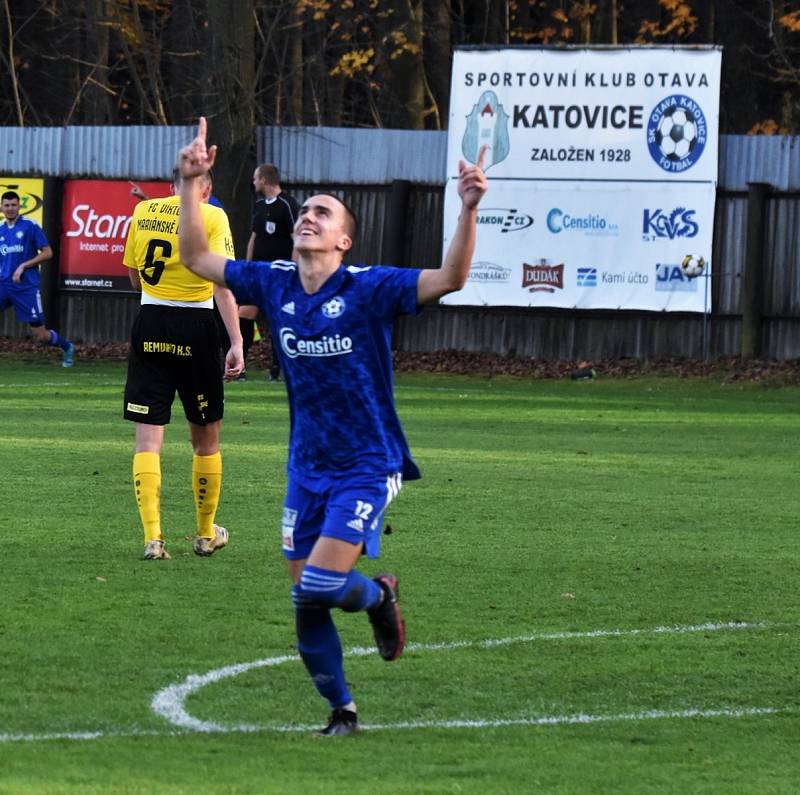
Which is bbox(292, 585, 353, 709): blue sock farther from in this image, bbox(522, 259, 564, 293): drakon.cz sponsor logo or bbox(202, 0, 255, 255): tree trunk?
bbox(202, 0, 255, 255): tree trunk

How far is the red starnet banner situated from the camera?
86.7 ft

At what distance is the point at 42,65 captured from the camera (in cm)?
4562

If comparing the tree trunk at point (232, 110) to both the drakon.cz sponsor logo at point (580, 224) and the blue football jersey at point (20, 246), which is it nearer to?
the blue football jersey at point (20, 246)

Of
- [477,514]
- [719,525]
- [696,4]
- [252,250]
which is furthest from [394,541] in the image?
[696,4]

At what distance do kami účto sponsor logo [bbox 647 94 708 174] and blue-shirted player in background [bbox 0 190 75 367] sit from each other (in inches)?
305

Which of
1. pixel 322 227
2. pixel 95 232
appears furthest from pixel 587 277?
pixel 322 227

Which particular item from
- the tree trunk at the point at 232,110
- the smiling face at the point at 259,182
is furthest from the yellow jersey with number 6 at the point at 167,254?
the tree trunk at the point at 232,110

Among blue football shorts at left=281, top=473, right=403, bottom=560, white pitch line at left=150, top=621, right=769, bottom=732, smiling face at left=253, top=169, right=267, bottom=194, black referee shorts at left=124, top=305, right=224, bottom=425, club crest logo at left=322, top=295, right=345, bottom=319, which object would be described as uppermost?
smiling face at left=253, top=169, right=267, bottom=194

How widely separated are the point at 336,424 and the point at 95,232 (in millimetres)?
20860

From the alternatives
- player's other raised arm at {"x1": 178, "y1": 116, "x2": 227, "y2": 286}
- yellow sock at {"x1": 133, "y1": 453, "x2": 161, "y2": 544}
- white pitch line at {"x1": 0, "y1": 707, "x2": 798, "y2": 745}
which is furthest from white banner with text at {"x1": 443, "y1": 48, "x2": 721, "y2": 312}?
white pitch line at {"x1": 0, "y1": 707, "x2": 798, "y2": 745}

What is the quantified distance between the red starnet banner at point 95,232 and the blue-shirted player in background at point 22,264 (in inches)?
113

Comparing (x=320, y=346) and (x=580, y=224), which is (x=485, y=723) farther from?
(x=580, y=224)

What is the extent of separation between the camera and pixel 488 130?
80.8 feet

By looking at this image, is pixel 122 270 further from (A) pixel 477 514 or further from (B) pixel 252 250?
(A) pixel 477 514
